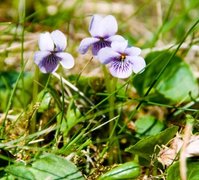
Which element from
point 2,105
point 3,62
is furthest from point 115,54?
point 3,62

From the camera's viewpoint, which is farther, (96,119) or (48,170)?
(96,119)

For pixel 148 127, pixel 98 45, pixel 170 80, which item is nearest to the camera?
pixel 98 45

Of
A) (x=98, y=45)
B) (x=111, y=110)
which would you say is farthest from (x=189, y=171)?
(x=98, y=45)

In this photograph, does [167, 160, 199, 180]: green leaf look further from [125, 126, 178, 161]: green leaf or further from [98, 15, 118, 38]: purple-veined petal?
[98, 15, 118, 38]: purple-veined petal

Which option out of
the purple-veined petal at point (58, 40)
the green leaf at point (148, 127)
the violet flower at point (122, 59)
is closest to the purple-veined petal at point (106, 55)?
the violet flower at point (122, 59)

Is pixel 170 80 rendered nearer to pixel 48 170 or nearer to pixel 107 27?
pixel 107 27

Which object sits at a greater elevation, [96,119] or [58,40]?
[58,40]

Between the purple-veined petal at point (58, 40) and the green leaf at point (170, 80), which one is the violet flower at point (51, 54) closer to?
the purple-veined petal at point (58, 40)
